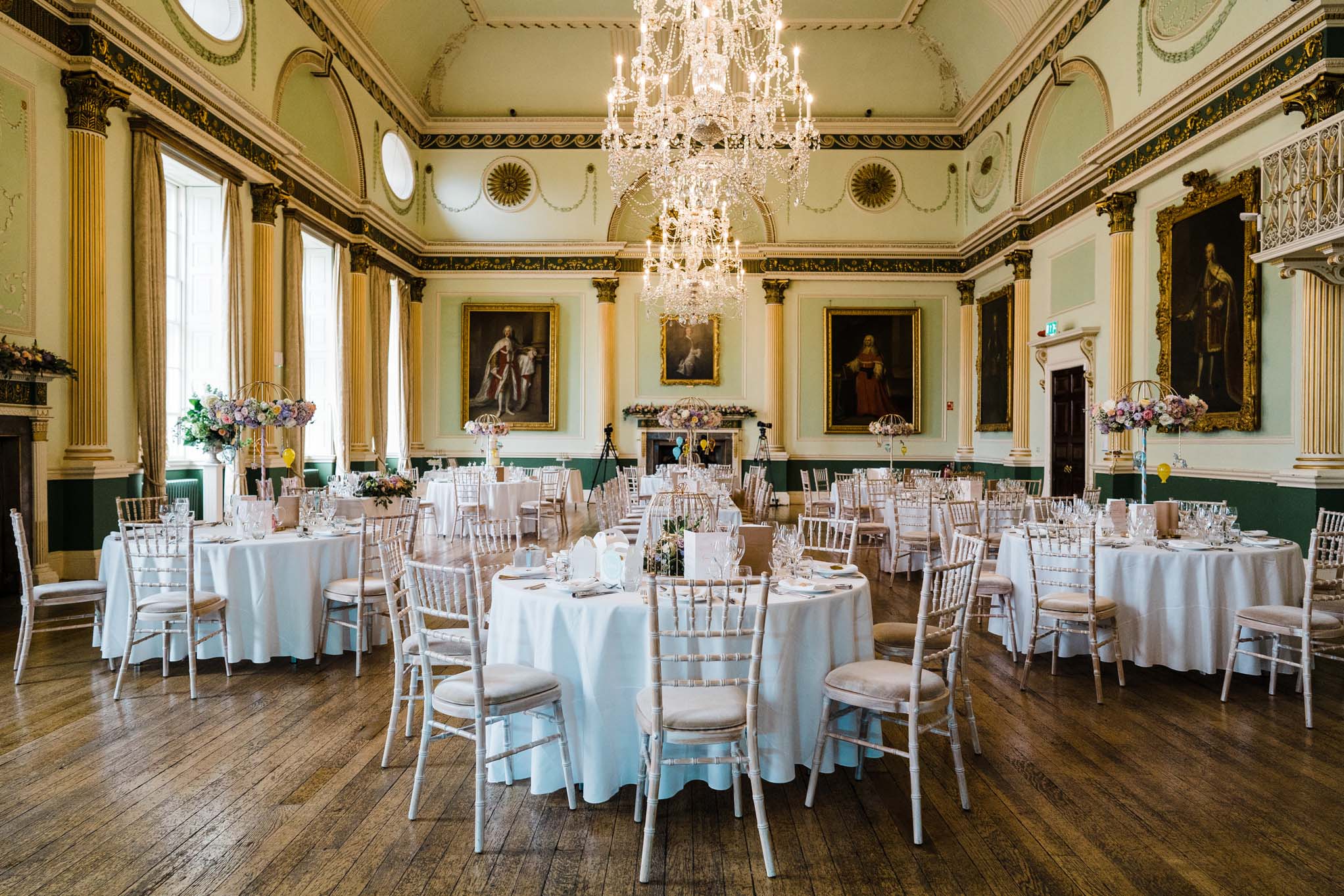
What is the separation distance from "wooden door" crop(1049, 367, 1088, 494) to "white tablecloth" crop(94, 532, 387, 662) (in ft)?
31.4

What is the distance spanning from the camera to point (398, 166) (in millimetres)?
15203

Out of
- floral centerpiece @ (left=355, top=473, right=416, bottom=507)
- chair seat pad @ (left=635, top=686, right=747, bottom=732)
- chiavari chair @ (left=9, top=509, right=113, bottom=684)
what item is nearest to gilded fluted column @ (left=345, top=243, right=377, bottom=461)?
floral centerpiece @ (left=355, top=473, right=416, bottom=507)

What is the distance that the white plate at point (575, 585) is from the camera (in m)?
3.48

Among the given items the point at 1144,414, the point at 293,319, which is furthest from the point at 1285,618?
the point at 293,319

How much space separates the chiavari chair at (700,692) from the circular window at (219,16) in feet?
30.1

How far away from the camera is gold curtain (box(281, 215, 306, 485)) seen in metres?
10.7

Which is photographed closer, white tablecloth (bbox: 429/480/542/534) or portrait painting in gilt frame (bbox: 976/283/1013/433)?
white tablecloth (bbox: 429/480/542/534)

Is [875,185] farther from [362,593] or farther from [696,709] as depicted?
[696,709]

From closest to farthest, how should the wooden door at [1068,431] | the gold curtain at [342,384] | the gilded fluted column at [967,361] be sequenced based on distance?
the wooden door at [1068,431], the gold curtain at [342,384], the gilded fluted column at [967,361]

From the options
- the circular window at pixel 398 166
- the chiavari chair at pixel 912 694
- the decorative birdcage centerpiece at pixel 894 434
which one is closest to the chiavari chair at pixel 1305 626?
the chiavari chair at pixel 912 694

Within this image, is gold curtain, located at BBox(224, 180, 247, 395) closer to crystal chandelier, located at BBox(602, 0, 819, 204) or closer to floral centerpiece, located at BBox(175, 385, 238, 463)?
floral centerpiece, located at BBox(175, 385, 238, 463)

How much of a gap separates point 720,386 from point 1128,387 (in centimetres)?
818

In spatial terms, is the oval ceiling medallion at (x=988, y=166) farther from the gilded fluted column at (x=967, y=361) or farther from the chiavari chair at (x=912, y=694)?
the chiavari chair at (x=912, y=694)

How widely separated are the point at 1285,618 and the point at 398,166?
14.9 m
